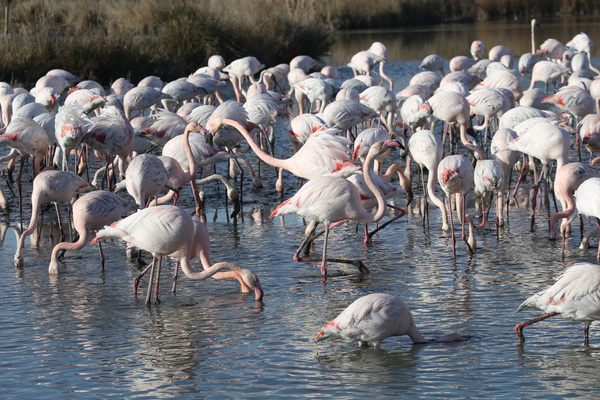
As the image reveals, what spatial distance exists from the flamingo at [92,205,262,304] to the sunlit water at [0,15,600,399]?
10.6 inches

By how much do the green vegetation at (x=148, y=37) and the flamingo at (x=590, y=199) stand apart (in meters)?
11.5

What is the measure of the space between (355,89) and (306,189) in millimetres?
5498

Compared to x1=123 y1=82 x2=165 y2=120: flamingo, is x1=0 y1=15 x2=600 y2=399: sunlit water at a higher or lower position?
lower

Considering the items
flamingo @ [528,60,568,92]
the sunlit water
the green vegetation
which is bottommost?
the sunlit water

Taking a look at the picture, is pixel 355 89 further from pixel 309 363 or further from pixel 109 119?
pixel 309 363

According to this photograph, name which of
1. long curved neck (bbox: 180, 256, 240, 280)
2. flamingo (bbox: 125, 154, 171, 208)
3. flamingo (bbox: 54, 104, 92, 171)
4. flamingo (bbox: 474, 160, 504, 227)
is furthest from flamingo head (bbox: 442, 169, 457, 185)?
flamingo (bbox: 54, 104, 92, 171)

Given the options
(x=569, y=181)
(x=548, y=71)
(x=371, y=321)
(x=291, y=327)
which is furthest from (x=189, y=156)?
(x=548, y=71)

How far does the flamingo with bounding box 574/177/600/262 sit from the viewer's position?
20.3 feet

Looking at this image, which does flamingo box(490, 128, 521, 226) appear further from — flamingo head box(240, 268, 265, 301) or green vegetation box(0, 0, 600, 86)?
green vegetation box(0, 0, 600, 86)

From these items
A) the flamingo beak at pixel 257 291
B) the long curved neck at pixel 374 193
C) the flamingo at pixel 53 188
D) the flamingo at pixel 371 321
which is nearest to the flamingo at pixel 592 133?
the long curved neck at pixel 374 193

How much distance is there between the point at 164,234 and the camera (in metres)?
5.62

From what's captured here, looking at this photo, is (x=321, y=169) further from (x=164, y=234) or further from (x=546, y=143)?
(x=164, y=234)

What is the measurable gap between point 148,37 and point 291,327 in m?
15.7

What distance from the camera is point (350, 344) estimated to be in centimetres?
504
